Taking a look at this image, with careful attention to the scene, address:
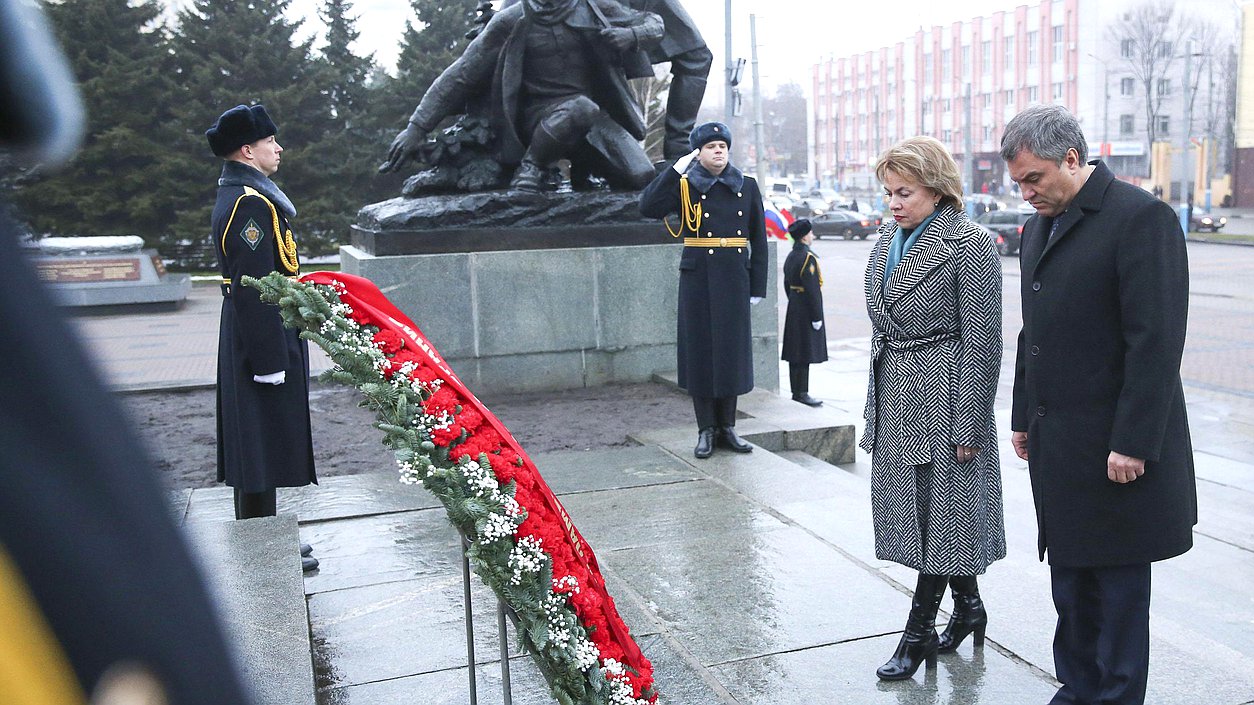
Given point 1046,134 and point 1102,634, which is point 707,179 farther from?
point 1102,634

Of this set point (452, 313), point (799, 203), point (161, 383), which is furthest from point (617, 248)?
point (799, 203)

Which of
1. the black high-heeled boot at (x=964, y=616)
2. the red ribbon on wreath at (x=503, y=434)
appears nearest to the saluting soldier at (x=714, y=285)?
the black high-heeled boot at (x=964, y=616)

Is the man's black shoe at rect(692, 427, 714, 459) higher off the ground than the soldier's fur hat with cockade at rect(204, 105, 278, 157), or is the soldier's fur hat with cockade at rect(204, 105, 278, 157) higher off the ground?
the soldier's fur hat with cockade at rect(204, 105, 278, 157)

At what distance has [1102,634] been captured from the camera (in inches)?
130

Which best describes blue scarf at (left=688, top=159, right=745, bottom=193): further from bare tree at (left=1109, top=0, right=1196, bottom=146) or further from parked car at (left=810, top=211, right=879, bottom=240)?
bare tree at (left=1109, top=0, right=1196, bottom=146)

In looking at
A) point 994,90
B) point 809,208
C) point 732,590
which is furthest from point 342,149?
point 994,90

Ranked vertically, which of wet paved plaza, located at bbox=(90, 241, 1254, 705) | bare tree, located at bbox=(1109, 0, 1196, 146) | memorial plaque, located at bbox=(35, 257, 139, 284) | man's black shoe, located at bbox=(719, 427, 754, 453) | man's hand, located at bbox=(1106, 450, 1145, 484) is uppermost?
bare tree, located at bbox=(1109, 0, 1196, 146)

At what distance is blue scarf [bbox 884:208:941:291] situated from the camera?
12.2 feet

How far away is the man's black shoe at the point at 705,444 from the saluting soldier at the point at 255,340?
239cm

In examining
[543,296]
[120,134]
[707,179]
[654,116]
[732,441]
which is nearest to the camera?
[707,179]

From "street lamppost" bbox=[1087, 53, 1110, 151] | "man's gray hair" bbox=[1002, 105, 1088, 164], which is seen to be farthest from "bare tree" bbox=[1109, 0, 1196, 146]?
"man's gray hair" bbox=[1002, 105, 1088, 164]

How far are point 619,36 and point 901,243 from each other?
5.48m

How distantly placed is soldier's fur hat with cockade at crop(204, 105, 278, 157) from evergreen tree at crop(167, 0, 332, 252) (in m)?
26.0

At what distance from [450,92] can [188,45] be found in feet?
80.8
